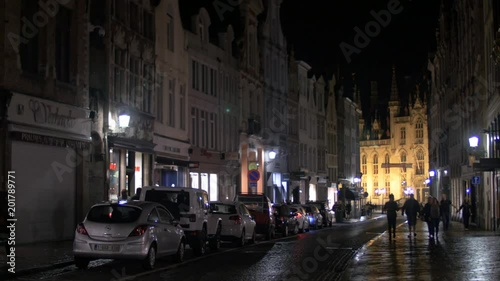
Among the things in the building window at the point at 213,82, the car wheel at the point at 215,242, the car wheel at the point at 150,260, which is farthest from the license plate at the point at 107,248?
the building window at the point at 213,82

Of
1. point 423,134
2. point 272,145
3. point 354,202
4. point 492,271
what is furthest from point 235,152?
point 423,134

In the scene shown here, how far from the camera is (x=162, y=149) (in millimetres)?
39562

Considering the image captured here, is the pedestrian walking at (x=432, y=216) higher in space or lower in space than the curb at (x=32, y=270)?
higher

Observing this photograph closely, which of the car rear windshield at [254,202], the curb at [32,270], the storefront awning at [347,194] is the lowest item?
the curb at [32,270]

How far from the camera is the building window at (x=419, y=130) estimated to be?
14375 centimetres

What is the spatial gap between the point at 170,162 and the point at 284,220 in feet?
20.4

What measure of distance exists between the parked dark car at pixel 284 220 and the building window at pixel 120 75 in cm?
929

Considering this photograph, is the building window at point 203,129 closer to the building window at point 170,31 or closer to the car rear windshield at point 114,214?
the building window at point 170,31

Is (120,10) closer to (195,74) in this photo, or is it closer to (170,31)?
(170,31)

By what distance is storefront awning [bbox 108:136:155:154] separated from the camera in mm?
32562

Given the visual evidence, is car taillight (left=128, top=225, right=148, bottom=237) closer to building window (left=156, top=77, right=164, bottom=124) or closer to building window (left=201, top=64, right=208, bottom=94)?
building window (left=156, top=77, right=164, bottom=124)

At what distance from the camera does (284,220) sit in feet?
129

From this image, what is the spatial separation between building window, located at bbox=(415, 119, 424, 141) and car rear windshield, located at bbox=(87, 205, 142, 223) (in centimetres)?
12836

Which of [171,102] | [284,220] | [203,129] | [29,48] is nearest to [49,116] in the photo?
[29,48]
